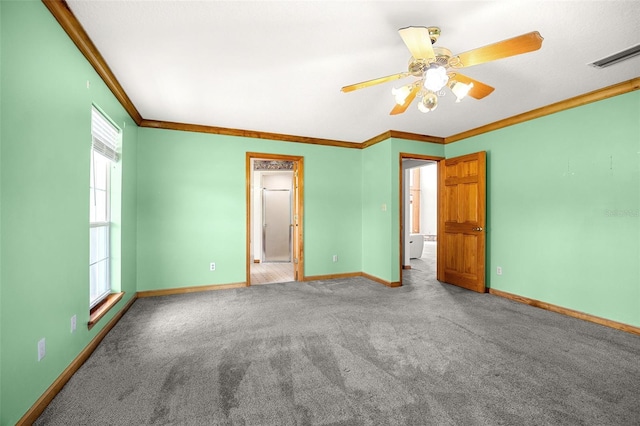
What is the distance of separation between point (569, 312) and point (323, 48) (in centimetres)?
376

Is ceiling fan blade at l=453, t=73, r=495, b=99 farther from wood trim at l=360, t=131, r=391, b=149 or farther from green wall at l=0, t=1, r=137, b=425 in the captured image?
green wall at l=0, t=1, r=137, b=425

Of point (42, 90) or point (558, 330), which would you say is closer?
point (42, 90)

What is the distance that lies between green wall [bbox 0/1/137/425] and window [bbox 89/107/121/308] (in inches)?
15.1

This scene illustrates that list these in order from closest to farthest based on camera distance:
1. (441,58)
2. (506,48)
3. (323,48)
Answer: (506,48) < (441,58) < (323,48)

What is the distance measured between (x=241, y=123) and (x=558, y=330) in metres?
4.37

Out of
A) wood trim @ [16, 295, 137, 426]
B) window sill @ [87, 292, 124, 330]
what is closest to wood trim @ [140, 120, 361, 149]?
window sill @ [87, 292, 124, 330]

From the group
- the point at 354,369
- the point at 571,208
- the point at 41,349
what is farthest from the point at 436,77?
the point at 41,349

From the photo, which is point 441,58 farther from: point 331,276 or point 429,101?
point 331,276

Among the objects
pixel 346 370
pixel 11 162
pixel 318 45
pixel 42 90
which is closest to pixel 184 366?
pixel 346 370

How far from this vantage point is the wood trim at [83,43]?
5.60ft

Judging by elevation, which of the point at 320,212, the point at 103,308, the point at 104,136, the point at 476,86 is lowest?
the point at 103,308

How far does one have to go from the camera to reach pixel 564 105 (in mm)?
3209

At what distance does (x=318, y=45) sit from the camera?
211cm

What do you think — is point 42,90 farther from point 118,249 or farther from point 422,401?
point 422,401
